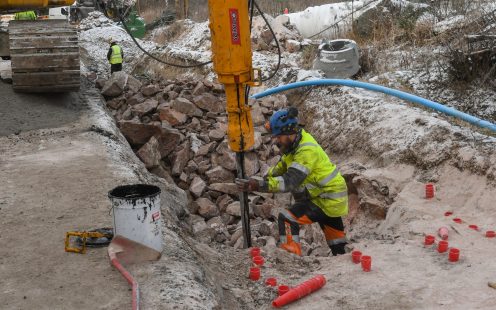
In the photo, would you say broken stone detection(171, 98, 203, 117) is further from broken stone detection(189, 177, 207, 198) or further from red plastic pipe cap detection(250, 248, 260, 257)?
red plastic pipe cap detection(250, 248, 260, 257)

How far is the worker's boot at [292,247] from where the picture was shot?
17.4 ft

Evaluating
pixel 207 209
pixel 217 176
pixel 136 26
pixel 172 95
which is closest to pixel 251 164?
pixel 217 176

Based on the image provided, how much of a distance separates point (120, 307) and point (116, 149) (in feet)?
12.6

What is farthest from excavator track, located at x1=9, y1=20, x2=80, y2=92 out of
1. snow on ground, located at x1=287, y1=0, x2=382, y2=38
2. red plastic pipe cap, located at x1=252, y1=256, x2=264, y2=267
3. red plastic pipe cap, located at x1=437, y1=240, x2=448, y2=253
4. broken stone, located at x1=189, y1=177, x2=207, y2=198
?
snow on ground, located at x1=287, y1=0, x2=382, y2=38

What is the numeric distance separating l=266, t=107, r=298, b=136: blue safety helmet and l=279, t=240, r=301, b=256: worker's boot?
1.13m

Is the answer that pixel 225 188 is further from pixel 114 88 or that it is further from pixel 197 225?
pixel 114 88

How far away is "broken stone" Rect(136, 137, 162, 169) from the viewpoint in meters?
7.68

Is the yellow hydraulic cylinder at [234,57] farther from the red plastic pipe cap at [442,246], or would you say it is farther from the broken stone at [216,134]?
the broken stone at [216,134]

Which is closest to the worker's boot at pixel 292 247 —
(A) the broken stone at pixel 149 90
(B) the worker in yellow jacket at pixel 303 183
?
(B) the worker in yellow jacket at pixel 303 183

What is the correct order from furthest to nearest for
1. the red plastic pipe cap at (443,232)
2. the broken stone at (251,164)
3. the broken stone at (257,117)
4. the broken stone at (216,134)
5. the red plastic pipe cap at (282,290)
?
the broken stone at (257,117), the broken stone at (216,134), the broken stone at (251,164), the red plastic pipe cap at (443,232), the red plastic pipe cap at (282,290)

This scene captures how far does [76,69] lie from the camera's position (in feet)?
28.0

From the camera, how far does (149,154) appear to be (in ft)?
25.4

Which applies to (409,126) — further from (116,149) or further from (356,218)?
(116,149)

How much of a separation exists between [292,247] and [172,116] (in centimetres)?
435
